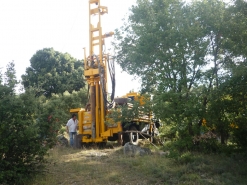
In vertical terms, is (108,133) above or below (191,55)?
below

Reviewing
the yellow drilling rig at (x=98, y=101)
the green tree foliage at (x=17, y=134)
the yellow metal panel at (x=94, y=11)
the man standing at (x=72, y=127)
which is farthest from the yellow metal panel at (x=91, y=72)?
the green tree foliage at (x=17, y=134)

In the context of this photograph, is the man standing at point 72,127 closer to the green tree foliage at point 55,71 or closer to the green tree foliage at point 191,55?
the green tree foliage at point 191,55

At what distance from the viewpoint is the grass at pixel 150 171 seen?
802 centimetres

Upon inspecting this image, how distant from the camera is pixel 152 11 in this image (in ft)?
33.4

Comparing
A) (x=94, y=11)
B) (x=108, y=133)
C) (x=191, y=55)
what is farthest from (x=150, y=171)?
(x=94, y=11)

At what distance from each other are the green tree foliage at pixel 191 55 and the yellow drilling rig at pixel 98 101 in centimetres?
366

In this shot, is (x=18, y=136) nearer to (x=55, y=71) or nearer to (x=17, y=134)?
(x=17, y=134)

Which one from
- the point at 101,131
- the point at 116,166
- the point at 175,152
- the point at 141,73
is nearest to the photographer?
the point at 175,152

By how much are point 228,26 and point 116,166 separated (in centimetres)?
547

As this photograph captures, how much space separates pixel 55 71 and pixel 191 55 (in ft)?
75.3

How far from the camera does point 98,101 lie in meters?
14.2

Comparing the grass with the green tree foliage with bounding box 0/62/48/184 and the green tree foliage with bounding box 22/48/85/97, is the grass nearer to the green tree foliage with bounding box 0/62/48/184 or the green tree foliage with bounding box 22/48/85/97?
the green tree foliage with bounding box 0/62/48/184

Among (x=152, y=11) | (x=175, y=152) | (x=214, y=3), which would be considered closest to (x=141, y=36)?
(x=152, y=11)

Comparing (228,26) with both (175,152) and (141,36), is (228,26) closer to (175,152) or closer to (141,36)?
(141,36)
